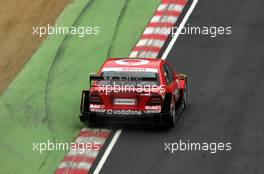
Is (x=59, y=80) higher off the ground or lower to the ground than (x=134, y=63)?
lower

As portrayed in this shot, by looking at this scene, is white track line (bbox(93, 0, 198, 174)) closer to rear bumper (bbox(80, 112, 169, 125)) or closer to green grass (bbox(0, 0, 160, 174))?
rear bumper (bbox(80, 112, 169, 125))

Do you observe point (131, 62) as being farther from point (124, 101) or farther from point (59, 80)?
point (59, 80)

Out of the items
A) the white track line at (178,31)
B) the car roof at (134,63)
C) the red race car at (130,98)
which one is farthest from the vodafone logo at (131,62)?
the white track line at (178,31)

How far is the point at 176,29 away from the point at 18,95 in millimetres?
6319

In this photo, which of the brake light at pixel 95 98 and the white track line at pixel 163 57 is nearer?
the white track line at pixel 163 57

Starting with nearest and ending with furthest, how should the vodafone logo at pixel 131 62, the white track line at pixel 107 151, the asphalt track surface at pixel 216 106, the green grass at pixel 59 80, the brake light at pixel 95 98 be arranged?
the white track line at pixel 107 151, the asphalt track surface at pixel 216 106, the green grass at pixel 59 80, the brake light at pixel 95 98, the vodafone logo at pixel 131 62

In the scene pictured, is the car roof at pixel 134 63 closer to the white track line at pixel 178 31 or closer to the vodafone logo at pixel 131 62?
the vodafone logo at pixel 131 62

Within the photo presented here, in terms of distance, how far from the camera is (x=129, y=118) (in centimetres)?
2111

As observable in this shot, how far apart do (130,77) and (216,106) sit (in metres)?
2.93

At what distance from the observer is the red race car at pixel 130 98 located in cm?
2098

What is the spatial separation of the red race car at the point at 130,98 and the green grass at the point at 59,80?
3.00 ft

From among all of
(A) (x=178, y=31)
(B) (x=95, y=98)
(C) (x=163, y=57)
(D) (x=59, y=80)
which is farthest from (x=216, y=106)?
(A) (x=178, y=31)

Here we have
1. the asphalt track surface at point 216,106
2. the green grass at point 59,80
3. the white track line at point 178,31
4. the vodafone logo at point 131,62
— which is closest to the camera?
the asphalt track surface at point 216,106

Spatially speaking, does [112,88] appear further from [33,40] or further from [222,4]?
[222,4]
